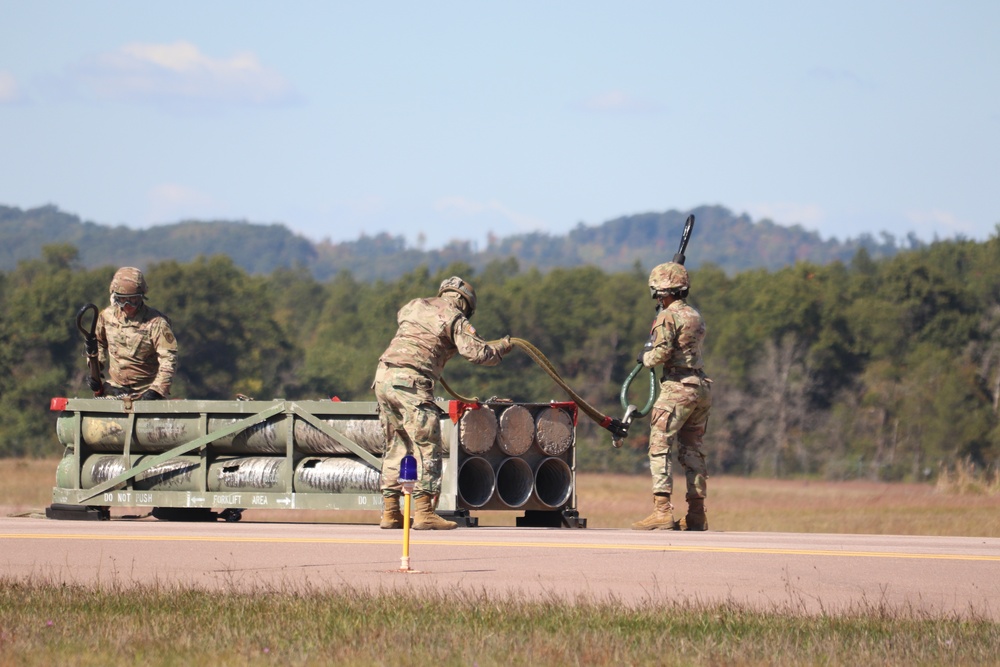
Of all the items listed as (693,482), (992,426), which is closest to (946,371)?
(992,426)

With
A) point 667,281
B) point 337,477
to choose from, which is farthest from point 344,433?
point 667,281

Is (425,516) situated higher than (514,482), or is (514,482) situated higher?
(514,482)

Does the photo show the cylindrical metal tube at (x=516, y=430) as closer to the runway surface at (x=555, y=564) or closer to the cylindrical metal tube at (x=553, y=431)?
the cylindrical metal tube at (x=553, y=431)

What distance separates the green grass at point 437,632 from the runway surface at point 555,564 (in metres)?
0.42

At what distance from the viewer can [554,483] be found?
601 inches

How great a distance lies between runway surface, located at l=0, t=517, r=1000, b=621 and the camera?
30.6 feet

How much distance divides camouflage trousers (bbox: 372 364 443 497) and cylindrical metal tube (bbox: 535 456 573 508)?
1.83m

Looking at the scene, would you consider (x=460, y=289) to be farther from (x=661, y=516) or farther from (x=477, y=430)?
(x=661, y=516)

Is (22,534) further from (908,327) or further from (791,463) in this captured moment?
(908,327)

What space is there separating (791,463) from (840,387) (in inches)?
355

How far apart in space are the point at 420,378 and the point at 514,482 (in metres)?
2.06

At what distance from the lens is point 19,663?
7.04 meters

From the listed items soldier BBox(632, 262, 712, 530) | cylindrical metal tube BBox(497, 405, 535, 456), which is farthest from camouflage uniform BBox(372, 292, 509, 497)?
soldier BBox(632, 262, 712, 530)

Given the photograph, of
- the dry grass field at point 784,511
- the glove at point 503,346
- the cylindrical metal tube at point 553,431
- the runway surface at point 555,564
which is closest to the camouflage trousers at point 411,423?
the runway surface at point 555,564
